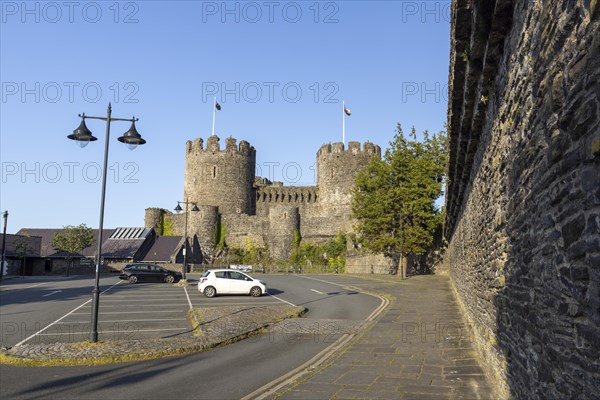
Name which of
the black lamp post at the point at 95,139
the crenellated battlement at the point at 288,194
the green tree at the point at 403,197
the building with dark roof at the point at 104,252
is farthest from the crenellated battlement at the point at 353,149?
the black lamp post at the point at 95,139

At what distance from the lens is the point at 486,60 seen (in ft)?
20.4

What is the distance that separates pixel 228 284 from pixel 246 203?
47.8 metres

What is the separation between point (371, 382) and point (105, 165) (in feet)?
26.9

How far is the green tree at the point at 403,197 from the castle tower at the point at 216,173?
3350 centimetres

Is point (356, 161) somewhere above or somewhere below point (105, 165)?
above

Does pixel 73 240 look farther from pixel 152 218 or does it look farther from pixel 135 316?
pixel 135 316

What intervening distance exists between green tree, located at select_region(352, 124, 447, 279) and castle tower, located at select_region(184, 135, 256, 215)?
33500mm

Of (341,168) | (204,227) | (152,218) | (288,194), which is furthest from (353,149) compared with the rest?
(152,218)

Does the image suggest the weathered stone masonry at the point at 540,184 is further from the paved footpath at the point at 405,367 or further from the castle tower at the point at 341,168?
the castle tower at the point at 341,168

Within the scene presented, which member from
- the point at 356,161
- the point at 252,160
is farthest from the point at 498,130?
the point at 252,160

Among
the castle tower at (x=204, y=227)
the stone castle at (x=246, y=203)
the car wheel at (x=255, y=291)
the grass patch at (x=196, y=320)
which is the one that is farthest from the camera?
the stone castle at (x=246, y=203)

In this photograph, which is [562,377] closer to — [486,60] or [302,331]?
[486,60]

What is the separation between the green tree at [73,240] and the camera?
59125 mm

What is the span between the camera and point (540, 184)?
4.02 meters
